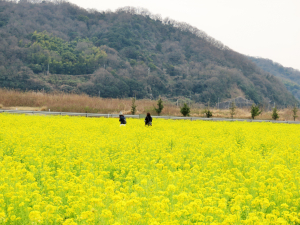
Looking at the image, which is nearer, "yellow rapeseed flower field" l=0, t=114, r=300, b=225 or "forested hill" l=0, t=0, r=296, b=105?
"yellow rapeseed flower field" l=0, t=114, r=300, b=225

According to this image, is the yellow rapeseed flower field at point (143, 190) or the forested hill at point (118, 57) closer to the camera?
the yellow rapeseed flower field at point (143, 190)

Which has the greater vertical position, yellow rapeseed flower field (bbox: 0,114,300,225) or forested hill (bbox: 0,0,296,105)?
forested hill (bbox: 0,0,296,105)

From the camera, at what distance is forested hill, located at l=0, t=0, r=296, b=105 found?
71.8m

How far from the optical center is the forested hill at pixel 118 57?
7175cm

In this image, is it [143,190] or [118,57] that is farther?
[118,57]

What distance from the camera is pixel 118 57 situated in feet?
287

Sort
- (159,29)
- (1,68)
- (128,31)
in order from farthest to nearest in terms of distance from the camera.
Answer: (159,29) → (128,31) → (1,68)

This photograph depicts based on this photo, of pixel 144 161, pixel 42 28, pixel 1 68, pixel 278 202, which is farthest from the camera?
pixel 42 28

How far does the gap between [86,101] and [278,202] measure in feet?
120

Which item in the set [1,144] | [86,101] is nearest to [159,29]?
[86,101]

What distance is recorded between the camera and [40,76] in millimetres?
68688

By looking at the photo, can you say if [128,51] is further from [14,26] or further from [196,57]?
[14,26]

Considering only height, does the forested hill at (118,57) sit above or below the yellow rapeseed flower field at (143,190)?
above

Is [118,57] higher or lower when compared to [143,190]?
higher
